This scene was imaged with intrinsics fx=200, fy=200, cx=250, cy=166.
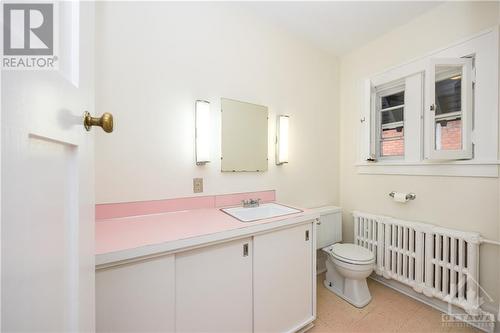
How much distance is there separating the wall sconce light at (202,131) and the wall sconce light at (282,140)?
0.75 metres

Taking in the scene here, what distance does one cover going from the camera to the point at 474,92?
5.11 feet

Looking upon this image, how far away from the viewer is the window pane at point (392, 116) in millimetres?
2061

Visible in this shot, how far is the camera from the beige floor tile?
1.53 meters

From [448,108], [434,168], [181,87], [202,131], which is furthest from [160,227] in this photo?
[448,108]

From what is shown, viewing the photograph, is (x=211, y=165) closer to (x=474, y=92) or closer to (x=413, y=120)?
(x=413, y=120)

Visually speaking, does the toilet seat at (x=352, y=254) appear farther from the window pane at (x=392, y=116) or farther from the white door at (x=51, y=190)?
the white door at (x=51, y=190)

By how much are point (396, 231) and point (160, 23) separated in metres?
2.68

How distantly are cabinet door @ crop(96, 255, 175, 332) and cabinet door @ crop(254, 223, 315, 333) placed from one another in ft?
1.69

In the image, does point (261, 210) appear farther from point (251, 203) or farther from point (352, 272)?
point (352, 272)

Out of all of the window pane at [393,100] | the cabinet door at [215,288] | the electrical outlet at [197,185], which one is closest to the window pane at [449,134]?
the window pane at [393,100]

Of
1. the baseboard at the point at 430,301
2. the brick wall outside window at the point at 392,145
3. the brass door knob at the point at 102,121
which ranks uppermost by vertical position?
the brick wall outside window at the point at 392,145

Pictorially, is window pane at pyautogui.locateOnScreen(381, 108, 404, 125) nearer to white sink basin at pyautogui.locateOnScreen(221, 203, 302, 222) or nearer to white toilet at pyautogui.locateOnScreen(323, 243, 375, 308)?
white toilet at pyautogui.locateOnScreen(323, 243, 375, 308)

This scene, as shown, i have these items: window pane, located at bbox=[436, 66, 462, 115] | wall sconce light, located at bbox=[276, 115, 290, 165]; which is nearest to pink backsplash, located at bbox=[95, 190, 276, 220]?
wall sconce light, located at bbox=[276, 115, 290, 165]

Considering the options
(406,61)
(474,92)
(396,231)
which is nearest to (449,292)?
(396,231)
